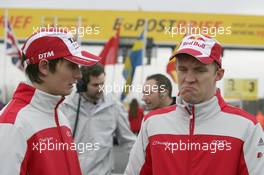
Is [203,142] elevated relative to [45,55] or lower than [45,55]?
lower

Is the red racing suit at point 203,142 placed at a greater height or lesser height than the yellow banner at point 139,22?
lesser

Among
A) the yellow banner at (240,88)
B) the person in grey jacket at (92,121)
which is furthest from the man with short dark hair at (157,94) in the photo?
the yellow banner at (240,88)

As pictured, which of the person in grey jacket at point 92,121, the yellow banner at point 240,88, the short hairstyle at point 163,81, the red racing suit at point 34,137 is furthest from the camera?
the yellow banner at point 240,88

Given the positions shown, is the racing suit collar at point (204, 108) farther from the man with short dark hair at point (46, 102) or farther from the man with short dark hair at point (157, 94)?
the man with short dark hair at point (157, 94)

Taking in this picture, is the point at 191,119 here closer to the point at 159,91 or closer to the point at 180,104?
the point at 180,104

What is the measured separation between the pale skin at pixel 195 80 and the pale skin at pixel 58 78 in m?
0.59

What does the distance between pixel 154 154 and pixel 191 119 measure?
0.26 metres

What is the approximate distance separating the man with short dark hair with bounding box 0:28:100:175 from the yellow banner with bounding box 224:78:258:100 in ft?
39.2

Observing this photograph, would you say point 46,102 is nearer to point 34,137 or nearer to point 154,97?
point 34,137

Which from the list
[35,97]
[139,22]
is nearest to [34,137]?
[35,97]

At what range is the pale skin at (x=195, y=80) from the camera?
8.76 ft

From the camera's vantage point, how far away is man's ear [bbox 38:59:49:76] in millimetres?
2758

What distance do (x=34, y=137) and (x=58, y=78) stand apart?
37 cm

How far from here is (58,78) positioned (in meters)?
2.79
